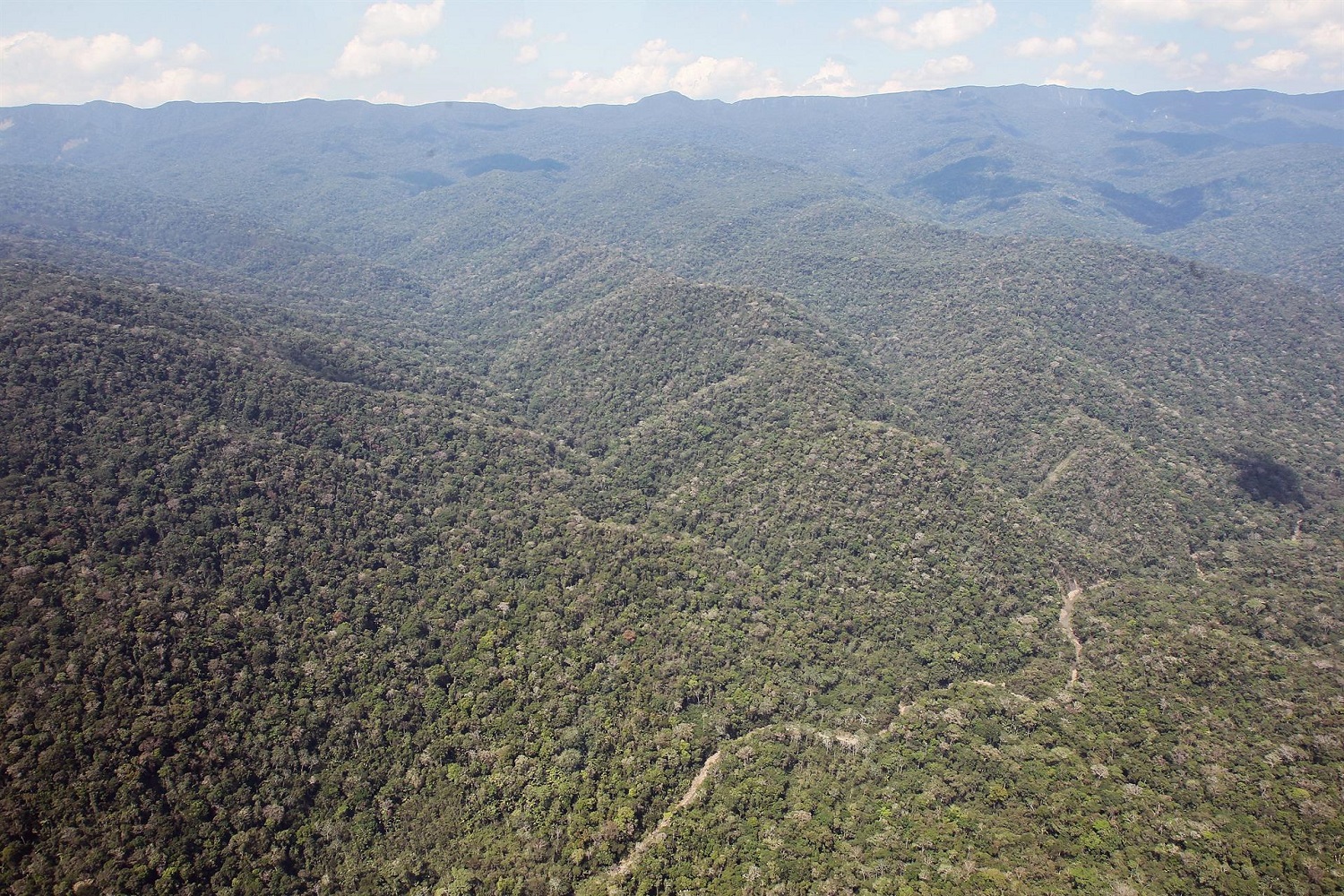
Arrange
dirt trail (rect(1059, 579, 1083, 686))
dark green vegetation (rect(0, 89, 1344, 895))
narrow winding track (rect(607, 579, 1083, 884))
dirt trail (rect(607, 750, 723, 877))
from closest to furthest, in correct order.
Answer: dark green vegetation (rect(0, 89, 1344, 895)), dirt trail (rect(607, 750, 723, 877)), narrow winding track (rect(607, 579, 1083, 884)), dirt trail (rect(1059, 579, 1083, 686))

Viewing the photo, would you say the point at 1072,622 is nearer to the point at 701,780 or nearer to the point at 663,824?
the point at 701,780

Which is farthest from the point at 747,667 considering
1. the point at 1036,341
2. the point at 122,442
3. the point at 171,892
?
the point at 1036,341

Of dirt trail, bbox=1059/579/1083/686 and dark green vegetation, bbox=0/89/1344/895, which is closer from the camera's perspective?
dark green vegetation, bbox=0/89/1344/895

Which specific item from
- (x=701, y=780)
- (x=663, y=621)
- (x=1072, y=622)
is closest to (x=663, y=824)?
(x=701, y=780)

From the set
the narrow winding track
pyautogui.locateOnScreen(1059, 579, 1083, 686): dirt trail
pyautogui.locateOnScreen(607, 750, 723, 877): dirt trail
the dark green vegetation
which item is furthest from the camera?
pyautogui.locateOnScreen(1059, 579, 1083, 686): dirt trail

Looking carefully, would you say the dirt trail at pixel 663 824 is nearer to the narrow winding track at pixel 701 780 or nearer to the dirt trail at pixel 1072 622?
the narrow winding track at pixel 701 780

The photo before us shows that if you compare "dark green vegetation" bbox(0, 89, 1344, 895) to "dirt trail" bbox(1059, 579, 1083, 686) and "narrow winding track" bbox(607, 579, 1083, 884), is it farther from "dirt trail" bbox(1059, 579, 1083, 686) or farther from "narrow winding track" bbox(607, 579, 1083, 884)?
"dirt trail" bbox(1059, 579, 1083, 686)

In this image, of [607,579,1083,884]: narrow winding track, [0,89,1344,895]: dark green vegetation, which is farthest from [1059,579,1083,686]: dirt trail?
[0,89,1344,895]: dark green vegetation

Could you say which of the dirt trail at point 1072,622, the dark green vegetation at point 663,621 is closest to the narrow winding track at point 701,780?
the dirt trail at point 1072,622
